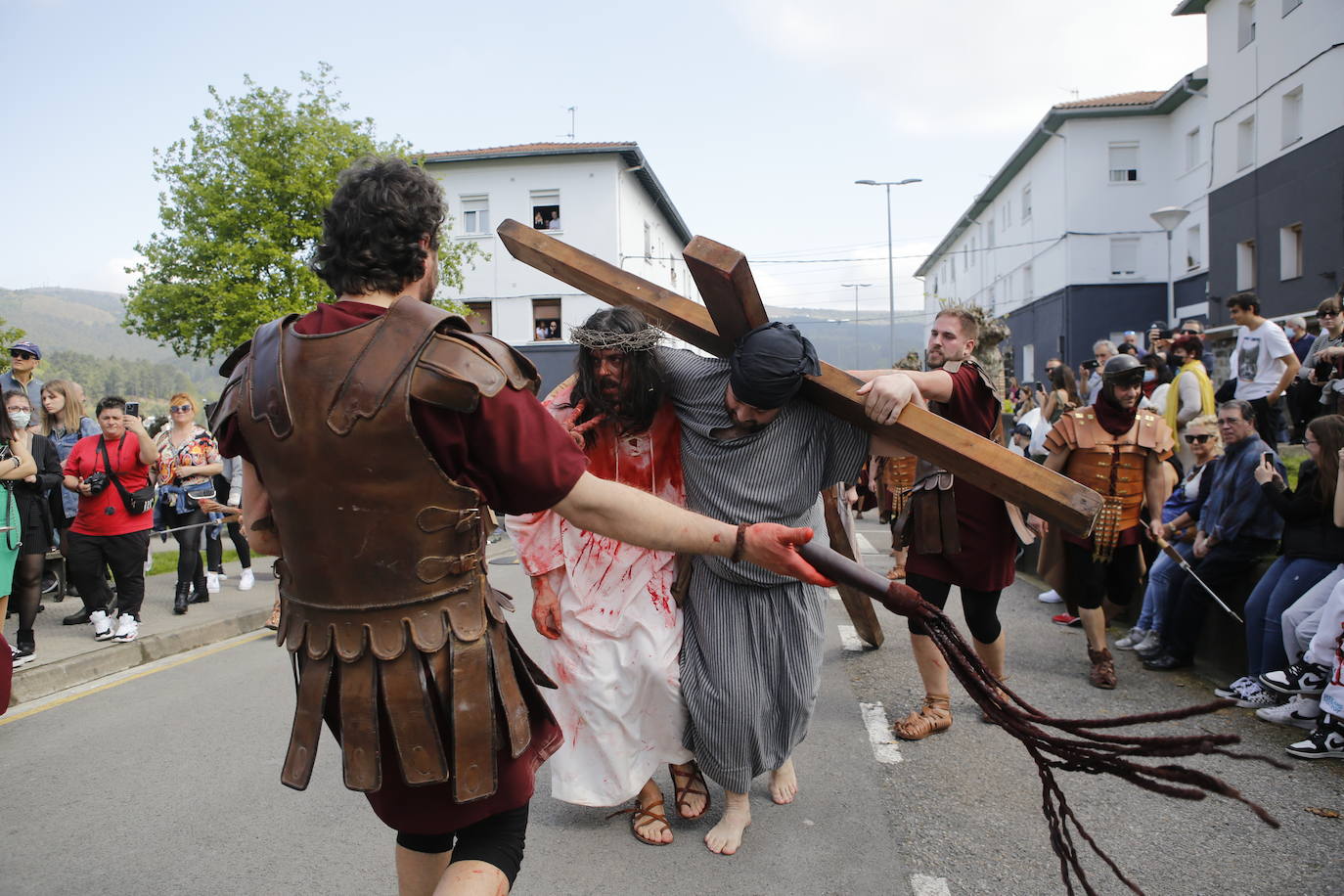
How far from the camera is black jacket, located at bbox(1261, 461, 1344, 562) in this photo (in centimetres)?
458

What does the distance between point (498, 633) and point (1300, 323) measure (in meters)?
11.2

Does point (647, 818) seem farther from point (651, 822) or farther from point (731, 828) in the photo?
point (731, 828)

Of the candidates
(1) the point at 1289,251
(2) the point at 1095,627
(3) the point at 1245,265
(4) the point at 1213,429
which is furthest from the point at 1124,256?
(2) the point at 1095,627

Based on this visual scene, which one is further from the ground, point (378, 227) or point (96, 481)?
point (378, 227)

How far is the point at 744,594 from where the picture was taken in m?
3.30

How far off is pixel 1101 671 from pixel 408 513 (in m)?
4.74

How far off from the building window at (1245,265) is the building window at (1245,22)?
4556 mm

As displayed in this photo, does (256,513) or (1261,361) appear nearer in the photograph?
(256,513)

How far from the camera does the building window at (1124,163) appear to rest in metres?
30.2

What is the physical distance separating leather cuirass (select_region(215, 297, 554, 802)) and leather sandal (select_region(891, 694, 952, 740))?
2.97 meters

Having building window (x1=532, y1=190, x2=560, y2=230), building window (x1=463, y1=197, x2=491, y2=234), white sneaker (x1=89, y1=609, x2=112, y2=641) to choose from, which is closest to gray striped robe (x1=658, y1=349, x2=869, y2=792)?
white sneaker (x1=89, y1=609, x2=112, y2=641)

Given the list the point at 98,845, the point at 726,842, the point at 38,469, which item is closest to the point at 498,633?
the point at 726,842

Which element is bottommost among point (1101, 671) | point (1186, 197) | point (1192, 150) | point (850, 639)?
point (850, 639)

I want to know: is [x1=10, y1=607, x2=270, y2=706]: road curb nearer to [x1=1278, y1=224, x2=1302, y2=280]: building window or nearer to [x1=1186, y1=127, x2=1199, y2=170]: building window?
[x1=1278, y1=224, x2=1302, y2=280]: building window
